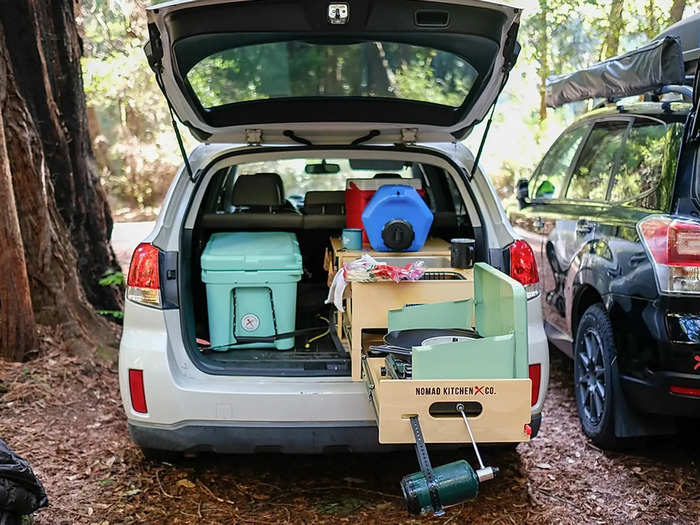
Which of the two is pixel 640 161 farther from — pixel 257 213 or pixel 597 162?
pixel 257 213

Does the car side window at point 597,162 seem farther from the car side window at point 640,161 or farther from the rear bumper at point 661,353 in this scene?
the rear bumper at point 661,353

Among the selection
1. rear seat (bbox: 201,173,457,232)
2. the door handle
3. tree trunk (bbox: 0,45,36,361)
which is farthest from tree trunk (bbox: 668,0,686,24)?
tree trunk (bbox: 0,45,36,361)

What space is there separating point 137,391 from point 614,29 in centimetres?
607

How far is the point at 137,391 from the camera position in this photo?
3316 millimetres

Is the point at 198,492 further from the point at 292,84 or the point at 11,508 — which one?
the point at 292,84

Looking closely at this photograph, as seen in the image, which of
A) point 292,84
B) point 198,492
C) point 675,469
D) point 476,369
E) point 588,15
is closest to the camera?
point 476,369

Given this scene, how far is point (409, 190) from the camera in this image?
3930 millimetres

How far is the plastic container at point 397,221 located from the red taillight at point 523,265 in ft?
1.71

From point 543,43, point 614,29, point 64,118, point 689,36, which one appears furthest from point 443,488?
point 543,43

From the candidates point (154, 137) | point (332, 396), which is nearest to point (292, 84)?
point (332, 396)

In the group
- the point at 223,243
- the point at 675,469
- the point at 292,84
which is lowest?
the point at 675,469

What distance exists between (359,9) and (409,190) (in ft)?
3.52

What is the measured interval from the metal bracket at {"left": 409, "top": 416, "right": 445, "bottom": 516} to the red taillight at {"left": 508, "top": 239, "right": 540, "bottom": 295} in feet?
4.08

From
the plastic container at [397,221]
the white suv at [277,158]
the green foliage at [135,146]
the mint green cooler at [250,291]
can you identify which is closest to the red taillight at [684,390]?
the white suv at [277,158]
